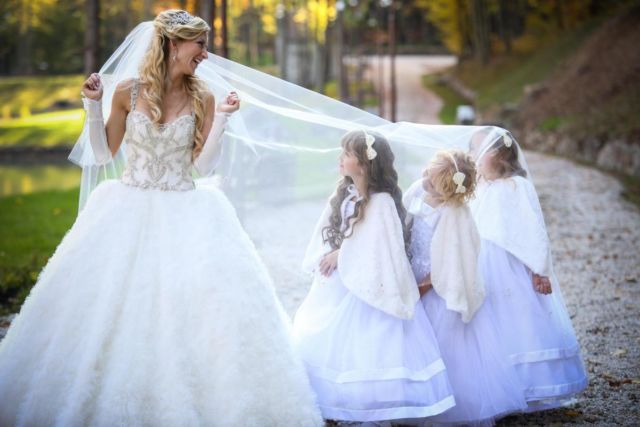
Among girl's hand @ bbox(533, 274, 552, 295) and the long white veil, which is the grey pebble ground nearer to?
girl's hand @ bbox(533, 274, 552, 295)

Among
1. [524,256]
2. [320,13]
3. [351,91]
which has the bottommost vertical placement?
[524,256]

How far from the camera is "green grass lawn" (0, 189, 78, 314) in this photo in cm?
817

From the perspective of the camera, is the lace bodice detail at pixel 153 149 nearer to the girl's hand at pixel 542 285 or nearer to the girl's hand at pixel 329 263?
the girl's hand at pixel 329 263

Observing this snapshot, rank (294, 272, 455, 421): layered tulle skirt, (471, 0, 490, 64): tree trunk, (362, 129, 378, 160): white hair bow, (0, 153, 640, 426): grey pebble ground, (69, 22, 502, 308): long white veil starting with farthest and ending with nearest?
1. (471, 0, 490, 64): tree trunk
2. (0, 153, 640, 426): grey pebble ground
3. (69, 22, 502, 308): long white veil
4. (362, 129, 378, 160): white hair bow
5. (294, 272, 455, 421): layered tulle skirt

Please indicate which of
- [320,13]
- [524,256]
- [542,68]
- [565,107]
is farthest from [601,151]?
[320,13]

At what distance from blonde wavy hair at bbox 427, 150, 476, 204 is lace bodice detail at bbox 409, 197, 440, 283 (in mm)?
139

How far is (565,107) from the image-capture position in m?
24.5

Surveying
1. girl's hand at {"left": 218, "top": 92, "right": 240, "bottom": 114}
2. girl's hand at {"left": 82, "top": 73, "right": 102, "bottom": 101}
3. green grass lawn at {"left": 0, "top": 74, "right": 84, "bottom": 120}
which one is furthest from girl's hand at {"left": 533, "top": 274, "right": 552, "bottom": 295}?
green grass lawn at {"left": 0, "top": 74, "right": 84, "bottom": 120}

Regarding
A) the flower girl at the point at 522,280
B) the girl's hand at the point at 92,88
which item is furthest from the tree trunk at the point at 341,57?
the girl's hand at the point at 92,88

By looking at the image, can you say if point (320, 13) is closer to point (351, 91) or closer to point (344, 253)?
point (351, 91)

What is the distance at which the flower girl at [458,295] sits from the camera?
4457mm

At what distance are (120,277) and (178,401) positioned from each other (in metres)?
0.71

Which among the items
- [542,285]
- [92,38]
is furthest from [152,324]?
[92,38]

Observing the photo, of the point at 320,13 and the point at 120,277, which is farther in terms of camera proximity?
the point at 320,13
